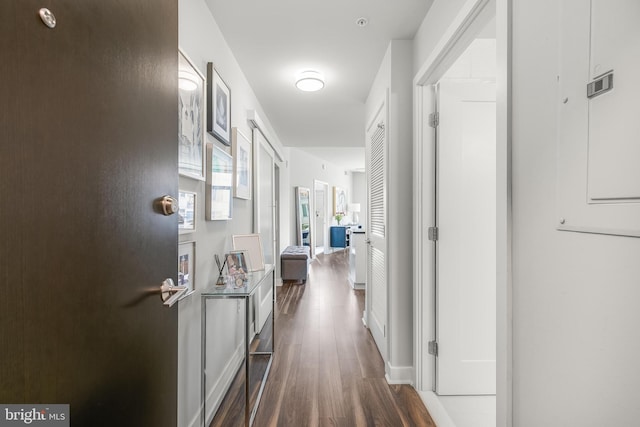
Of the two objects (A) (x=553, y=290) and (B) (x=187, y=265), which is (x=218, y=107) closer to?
(B) (x=187, y=265)

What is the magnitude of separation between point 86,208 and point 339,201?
936cm

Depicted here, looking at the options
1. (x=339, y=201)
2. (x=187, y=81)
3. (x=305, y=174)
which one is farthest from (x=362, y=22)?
(x=339, y=201)

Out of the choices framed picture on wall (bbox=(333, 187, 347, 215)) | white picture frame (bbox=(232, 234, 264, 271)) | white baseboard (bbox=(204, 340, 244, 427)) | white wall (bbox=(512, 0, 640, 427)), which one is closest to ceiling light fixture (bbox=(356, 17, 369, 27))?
white wall (bbox=(512, 0, 640, 427))

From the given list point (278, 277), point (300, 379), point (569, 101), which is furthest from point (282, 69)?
point (278, 277)

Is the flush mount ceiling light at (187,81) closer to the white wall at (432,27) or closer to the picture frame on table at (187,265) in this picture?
the picture frame on table at (187,265)

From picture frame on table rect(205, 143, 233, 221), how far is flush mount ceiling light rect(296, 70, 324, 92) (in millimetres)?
1036

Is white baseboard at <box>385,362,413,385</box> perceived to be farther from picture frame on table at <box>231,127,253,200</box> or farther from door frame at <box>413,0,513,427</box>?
picture frame on table at <box>231,127,253,200</box>

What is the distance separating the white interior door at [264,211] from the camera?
9.80ft

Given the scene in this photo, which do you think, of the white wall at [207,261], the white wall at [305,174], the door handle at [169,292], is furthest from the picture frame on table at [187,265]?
the white wall at [305,174]

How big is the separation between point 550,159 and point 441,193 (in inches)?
43.1

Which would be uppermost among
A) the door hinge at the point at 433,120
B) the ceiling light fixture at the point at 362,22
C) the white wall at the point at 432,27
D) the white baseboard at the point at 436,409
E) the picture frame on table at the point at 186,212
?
the ceiling light fixture at the point at 362,22

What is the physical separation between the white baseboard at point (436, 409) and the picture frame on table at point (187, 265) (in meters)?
1.54

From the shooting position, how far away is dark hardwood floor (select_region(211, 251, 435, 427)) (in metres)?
1.77

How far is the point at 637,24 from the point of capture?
60 centimetres
